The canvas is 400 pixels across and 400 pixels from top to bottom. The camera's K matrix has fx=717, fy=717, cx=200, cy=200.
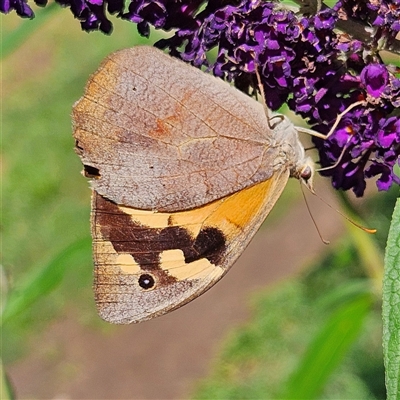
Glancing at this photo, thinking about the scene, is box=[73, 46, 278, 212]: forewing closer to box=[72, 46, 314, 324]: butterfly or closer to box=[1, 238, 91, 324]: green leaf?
box=[72, 46, 314, 324]: butterfly

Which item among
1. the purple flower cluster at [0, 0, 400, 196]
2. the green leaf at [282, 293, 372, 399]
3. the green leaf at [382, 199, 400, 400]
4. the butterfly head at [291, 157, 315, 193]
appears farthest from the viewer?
the green leaf at [282, 293, 372, 399]

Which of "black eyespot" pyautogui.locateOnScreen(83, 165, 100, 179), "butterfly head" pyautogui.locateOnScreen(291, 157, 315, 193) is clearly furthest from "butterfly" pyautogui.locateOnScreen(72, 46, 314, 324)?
"butterfly head" pyautogui.locateOnScreen(291, 157, 315, 193)

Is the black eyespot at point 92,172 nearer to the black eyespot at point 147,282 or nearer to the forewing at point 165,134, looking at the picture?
the forewing at point 165,134

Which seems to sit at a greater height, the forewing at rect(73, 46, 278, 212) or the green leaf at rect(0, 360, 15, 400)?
the forewing at rect(73, 46, 278, 212)

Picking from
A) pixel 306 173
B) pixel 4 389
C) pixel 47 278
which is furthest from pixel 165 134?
pixel 4 389

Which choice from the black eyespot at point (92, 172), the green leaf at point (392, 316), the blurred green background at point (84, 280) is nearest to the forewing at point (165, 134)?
the black eyespot at point (92, 172)

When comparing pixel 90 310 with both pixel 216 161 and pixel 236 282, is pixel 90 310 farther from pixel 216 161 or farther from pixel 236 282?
pixel 216 161
